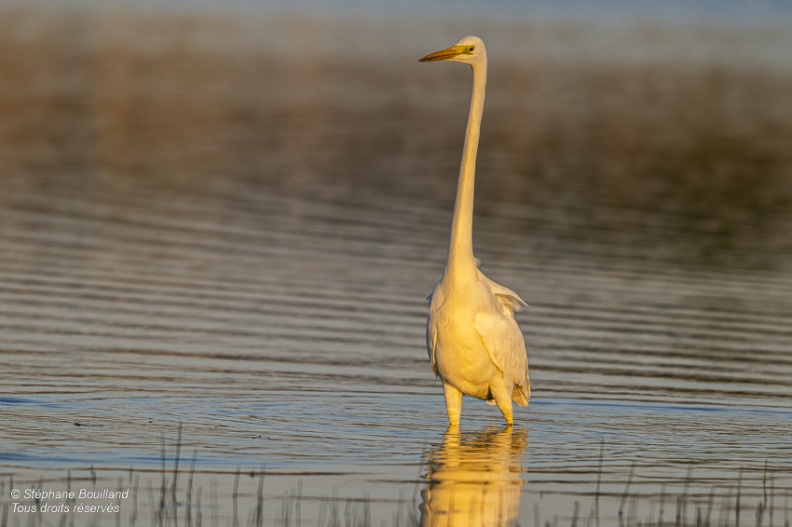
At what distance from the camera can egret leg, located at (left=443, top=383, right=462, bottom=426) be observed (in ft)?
40.7

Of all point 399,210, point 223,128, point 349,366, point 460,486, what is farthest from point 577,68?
point 460,486

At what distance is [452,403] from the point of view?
40.8ft

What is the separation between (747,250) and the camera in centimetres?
2250

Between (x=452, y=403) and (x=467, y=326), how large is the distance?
0.80 m

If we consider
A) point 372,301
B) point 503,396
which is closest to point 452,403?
point 503,396

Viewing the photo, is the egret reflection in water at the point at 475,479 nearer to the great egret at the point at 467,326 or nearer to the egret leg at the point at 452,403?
the egret leg at the point at 452,403

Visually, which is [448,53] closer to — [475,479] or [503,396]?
[503,396]

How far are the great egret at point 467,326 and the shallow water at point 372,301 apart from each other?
46cm

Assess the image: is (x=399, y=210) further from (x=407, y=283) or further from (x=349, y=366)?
(x=349, y=366)

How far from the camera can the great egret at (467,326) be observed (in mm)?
12031

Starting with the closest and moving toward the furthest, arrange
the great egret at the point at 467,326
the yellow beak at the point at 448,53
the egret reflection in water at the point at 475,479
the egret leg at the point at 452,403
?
1. the egret reflection in water at the point at 475,479
2. the great egret at the point at 467,326
3. the yellow beak at the point at 448,53
4. the egret leg at the point at 452,403

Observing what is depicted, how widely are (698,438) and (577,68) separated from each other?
153 ft

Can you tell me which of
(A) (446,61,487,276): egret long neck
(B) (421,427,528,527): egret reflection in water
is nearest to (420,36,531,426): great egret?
(A) (446,61,487,276): egret long neck

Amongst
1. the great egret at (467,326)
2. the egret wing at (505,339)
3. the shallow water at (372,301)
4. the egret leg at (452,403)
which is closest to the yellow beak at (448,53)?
the great egret at (467,326)
